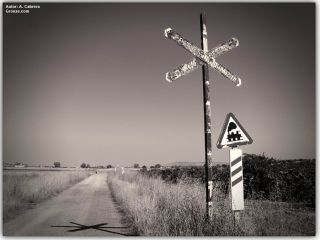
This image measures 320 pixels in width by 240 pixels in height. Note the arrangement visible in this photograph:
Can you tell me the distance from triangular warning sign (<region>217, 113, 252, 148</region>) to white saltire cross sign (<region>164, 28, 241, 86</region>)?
0.87 metres

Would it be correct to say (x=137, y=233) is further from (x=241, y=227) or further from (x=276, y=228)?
(x=276, y=228)

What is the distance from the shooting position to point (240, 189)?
5.89 m

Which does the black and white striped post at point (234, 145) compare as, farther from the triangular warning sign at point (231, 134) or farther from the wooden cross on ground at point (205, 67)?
the wooden cross on ground at point (205, 67)

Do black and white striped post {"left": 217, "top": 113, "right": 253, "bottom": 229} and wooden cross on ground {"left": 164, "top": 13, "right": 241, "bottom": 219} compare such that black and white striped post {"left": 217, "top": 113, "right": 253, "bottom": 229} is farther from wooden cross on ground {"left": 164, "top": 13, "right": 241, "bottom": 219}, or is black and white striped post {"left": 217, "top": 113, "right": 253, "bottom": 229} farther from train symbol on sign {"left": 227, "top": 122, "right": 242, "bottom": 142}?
wooden cross on ground {"left": 164, "top": 13, "right": 241, "bottom": 219}

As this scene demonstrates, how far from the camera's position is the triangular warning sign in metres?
5.77

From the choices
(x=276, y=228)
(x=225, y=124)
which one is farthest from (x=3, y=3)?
(x=276, y=228)

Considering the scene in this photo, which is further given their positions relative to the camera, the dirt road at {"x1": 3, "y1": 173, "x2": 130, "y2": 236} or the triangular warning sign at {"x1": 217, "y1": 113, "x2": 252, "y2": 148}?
the dirt road at {"x1": 3, "y1": 173, "x2": 130, "y2": 236}

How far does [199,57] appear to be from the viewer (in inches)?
237

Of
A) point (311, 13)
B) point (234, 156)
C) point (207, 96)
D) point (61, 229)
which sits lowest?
point (61, 229)

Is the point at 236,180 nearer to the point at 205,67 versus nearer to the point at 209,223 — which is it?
the point at 209,223

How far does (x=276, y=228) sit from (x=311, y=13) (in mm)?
4264

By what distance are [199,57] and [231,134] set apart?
1433 mm

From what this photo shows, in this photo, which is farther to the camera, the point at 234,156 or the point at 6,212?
the point at 6,212

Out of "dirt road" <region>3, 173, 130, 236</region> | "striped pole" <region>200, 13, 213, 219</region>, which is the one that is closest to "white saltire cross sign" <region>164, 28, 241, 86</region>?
"striped pole" <region>200, 13, 213, 219</region>
